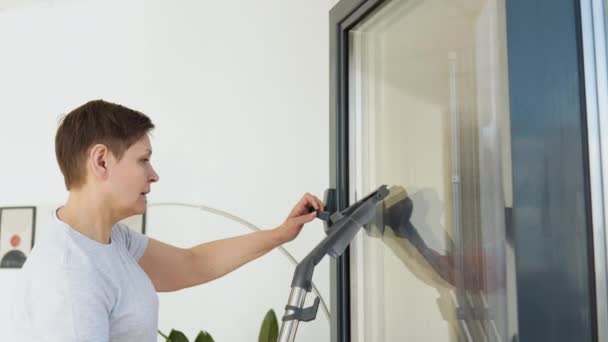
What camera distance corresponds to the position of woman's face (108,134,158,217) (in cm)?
124

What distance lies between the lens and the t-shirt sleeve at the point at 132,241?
1.46m

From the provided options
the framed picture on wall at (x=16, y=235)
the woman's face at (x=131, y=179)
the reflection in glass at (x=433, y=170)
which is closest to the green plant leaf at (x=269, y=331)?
the reflection in glass at (x=433, y=170)

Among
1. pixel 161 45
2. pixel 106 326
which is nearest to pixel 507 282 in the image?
pixel 106 326

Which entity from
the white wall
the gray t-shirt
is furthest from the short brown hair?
the white wall

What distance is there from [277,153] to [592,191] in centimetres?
161

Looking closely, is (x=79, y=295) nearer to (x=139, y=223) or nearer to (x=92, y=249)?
(x=92, y=249)

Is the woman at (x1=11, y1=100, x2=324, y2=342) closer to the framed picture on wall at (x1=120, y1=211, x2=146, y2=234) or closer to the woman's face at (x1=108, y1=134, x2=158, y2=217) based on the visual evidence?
the woman's face at (x1=108, y1=134, x2=158, y2=217)

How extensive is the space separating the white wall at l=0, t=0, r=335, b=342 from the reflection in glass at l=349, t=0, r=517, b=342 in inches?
32.6

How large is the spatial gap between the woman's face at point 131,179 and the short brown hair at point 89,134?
0.02 metres

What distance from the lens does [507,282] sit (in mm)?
758

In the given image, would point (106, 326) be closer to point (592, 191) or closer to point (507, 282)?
point (507, 282)

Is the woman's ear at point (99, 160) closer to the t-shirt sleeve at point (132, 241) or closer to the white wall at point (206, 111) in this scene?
the t-shirt sleeve at point (132, 241)

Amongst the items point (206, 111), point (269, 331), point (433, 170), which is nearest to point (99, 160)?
point (433, 170)

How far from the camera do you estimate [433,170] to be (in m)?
1.04
